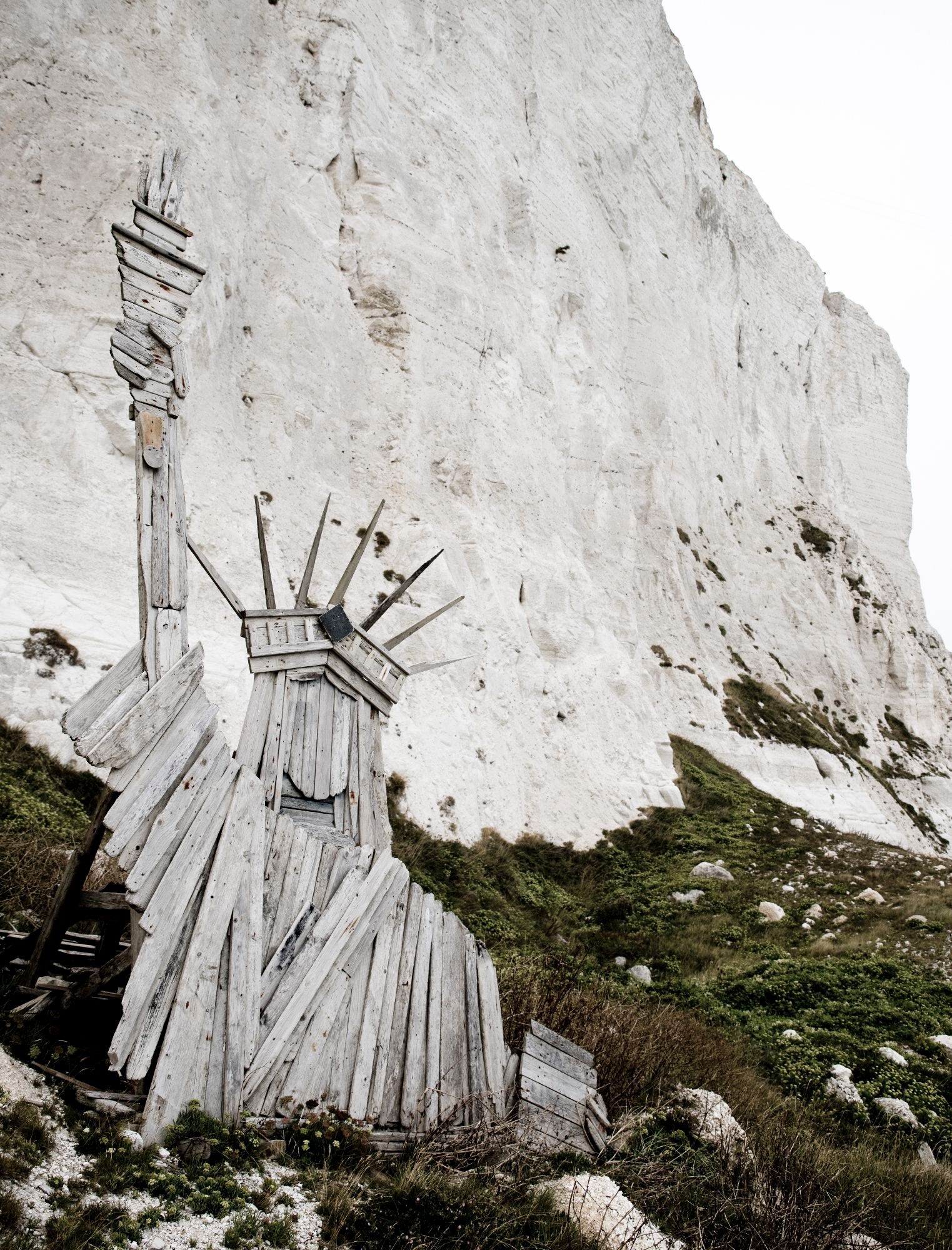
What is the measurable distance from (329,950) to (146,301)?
441 centimetres

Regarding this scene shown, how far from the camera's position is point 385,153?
72.1 ft

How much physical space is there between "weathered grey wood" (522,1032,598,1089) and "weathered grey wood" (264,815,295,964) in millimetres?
1925

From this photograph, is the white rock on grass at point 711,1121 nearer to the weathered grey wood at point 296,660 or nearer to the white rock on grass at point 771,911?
the weathered grey wood at point 296,660

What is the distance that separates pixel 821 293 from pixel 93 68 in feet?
125

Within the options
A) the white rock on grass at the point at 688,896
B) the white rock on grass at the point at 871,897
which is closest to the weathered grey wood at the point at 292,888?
the white rock on grass at the point at 688,896

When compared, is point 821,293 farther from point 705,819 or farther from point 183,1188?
point 183,1188

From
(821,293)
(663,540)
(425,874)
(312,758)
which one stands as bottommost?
(425,874)

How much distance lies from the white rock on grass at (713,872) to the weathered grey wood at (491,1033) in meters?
11.1

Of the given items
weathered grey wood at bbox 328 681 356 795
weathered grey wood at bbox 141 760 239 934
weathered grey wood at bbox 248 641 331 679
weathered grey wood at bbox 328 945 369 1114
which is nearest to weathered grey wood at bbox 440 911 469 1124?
weathered grey wood at bbox 328 945 369 1114

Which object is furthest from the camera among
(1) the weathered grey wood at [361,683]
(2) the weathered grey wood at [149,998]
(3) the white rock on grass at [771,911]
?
(3) the white rock on grass at [771,911]

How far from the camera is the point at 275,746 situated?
725 cm

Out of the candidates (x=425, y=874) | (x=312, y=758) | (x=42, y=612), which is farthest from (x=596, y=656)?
(x=312, y=758)

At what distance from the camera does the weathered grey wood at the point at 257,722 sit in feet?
23.5

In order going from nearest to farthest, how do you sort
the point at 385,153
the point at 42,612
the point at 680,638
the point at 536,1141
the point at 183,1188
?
the point at 183,1188
the point at 536,1141
the point at 42,612
the point at 385,153
the point at 680,638
